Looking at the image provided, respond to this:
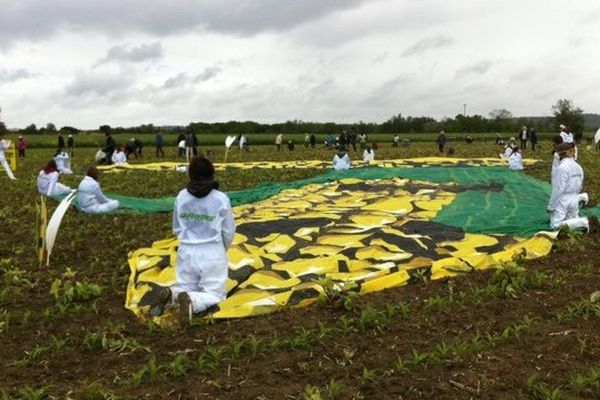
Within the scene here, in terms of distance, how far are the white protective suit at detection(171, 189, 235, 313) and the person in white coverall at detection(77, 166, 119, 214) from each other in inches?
214

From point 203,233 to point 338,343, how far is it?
5.86ft

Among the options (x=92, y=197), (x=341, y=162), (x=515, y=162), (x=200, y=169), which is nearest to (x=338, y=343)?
(x=200, y=169)

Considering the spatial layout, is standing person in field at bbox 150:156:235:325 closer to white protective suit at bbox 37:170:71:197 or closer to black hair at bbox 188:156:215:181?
black hair at bbox 188:156:215:181

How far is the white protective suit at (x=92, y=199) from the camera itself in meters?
10.4

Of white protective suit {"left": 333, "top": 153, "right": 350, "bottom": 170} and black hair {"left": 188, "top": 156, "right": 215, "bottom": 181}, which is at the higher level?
black hair {"left": 188, "top": 156, "right": 215, "bottom": 181}

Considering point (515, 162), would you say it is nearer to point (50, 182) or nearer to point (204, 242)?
point (50, 182)

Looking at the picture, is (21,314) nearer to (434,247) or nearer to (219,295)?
(219,295)

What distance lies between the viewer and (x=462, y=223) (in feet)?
27.2

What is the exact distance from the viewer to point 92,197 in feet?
34.4

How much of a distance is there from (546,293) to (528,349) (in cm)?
135

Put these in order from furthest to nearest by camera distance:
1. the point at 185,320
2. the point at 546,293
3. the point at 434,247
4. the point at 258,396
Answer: the point at 434,247, the point at 546,293, the point at 185,320, the point at 258,396

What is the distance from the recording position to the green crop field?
12.3 feet

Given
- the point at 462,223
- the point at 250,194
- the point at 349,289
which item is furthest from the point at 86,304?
the point at 250,194

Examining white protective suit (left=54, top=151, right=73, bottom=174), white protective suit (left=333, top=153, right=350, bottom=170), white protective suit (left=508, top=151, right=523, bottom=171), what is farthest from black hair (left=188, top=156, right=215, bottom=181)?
white protective suit (left=54, top=151, right=73, bottom=174)
